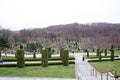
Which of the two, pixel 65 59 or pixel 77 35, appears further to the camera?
pixel 77 35

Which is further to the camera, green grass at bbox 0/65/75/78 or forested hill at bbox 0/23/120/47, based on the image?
forested hill at bbox 0/23/120/47

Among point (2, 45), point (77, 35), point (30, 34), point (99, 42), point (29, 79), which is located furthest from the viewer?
point (77, 35)

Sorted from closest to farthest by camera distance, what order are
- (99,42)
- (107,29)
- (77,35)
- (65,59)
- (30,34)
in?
(65,59) → (99,42) → (30,34) → (77,35) → (107,29)

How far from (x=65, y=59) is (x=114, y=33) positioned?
100230 millimetres

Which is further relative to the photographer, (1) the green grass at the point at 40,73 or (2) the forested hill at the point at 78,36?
(2) the forested hill at the point at 78,36

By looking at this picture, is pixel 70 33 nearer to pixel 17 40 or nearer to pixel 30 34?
pixel 30 34

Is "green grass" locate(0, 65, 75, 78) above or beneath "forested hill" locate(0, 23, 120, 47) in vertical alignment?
beneath

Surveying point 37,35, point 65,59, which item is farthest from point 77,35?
point 65,59

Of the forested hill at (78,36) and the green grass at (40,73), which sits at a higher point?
the forested hill at (78,36)

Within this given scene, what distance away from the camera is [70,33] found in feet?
398

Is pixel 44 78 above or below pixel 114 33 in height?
below

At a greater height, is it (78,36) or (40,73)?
(78,36)

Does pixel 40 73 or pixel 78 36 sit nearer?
pixel 40 73

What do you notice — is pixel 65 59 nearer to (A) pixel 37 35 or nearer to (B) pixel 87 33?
(A) pixel 37 35
